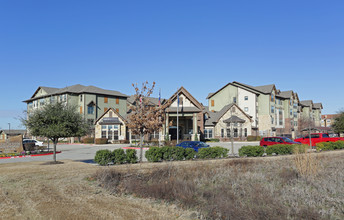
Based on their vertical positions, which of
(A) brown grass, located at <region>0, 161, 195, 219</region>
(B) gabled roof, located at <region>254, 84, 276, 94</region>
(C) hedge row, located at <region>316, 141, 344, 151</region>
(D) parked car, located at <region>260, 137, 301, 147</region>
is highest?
(B) gabled roof, located at <region>254, 84, 276, 94</region>

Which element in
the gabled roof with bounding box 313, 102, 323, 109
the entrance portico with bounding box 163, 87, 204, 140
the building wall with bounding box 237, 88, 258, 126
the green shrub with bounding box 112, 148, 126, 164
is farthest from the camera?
the gabled roof with bounding box 313, 102, 323, 109

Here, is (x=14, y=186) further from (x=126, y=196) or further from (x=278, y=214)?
(x=278, y=214)

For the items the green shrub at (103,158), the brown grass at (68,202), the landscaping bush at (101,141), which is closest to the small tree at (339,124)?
the green shrub at (103,158)

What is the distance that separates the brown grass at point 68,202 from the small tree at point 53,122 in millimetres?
6378

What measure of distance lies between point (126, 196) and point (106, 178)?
2.31 meters

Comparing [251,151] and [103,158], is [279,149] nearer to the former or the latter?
[251,151]

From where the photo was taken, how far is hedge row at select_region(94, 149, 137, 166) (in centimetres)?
1786

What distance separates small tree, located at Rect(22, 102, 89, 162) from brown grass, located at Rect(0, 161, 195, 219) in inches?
251

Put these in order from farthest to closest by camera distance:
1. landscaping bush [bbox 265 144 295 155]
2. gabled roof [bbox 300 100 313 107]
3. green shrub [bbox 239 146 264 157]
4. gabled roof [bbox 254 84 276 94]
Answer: gabled roof [bbox 300 100 313 107]
gabled roof [bbox 254 84 276 94]
landscaping bush [bbox 265 144 295 155]
green shrub [bbox 239 146 264 157]

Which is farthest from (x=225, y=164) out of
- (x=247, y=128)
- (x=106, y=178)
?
(x=247, y=128)

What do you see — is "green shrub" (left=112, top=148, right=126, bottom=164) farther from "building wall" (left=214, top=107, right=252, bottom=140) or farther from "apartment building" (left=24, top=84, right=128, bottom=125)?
"apartment building" (left=24, top=84, right=128, bottom=125)

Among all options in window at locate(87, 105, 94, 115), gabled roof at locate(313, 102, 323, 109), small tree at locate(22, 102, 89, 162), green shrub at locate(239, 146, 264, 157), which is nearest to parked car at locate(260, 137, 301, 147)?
green shrub at locate(239, 146, 264, 157)

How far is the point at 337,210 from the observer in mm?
8656

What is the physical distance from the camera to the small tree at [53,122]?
19.5 m
